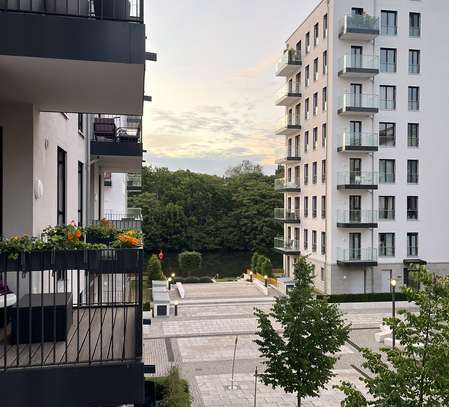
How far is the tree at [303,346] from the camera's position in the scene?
12039 mm

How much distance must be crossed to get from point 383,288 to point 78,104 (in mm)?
27116

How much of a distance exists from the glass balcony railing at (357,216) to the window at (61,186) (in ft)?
71.5

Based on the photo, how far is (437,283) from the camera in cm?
788

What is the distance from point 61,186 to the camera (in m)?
10.5

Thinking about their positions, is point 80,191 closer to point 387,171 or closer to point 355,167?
point 355,167

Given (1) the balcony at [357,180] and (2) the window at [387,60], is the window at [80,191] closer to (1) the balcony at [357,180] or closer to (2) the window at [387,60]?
(1) the balcony at [357,180]

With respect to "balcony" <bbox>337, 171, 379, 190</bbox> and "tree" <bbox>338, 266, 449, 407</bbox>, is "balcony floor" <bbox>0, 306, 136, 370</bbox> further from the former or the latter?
"balcony" <bbox>337, 171, 379, 190</bbox>

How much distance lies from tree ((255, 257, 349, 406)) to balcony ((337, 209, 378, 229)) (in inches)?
653

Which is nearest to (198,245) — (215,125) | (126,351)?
(215,125)

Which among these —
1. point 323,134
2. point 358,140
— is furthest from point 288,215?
point 358,140

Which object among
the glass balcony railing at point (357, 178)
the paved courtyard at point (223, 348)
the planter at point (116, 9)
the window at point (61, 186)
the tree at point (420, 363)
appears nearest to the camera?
the planter at point (116, 9)

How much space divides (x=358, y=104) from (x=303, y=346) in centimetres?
2090

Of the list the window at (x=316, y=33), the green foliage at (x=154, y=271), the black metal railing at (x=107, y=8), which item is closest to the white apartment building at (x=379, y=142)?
the window at (x=316, y=33)

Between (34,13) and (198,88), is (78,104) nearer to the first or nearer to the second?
→ (34,13)
